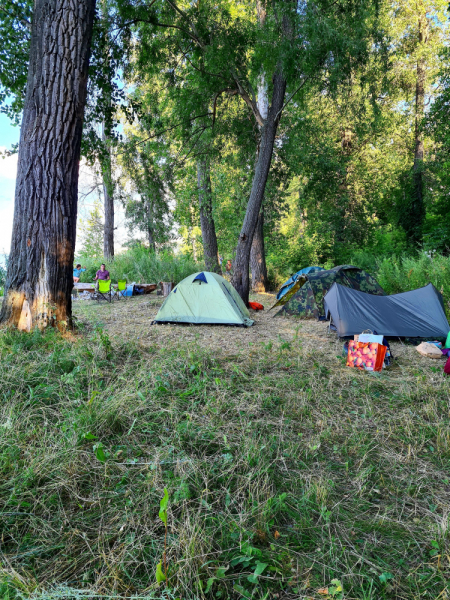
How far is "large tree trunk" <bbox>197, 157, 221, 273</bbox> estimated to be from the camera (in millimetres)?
11408

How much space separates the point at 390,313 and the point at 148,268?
9.09 meters

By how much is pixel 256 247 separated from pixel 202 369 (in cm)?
957

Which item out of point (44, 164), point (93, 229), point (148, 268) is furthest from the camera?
point (93, 229)

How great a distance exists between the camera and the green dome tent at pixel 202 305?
6.55 meters

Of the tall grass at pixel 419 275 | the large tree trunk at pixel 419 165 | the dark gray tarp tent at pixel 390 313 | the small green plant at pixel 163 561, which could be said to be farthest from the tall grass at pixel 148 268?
the small green plant at pixel 163 561

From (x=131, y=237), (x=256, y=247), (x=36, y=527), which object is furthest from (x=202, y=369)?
(x=131, y=237)

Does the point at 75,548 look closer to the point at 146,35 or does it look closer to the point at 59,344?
the point at 59,344

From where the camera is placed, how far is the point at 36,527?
177 cm

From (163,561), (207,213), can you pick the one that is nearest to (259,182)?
(207,213)

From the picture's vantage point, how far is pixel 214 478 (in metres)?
2.13

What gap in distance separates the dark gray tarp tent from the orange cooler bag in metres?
1.35

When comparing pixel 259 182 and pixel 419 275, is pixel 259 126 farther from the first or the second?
pixel 419 275

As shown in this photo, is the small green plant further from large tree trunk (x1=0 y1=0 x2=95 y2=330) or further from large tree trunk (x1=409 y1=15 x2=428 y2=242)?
large tree trunk (x1=409 y1=15 x2=428 y2=242)

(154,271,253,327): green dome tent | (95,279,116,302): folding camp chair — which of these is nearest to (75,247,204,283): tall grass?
(95,279,116,302): folding camp chair
